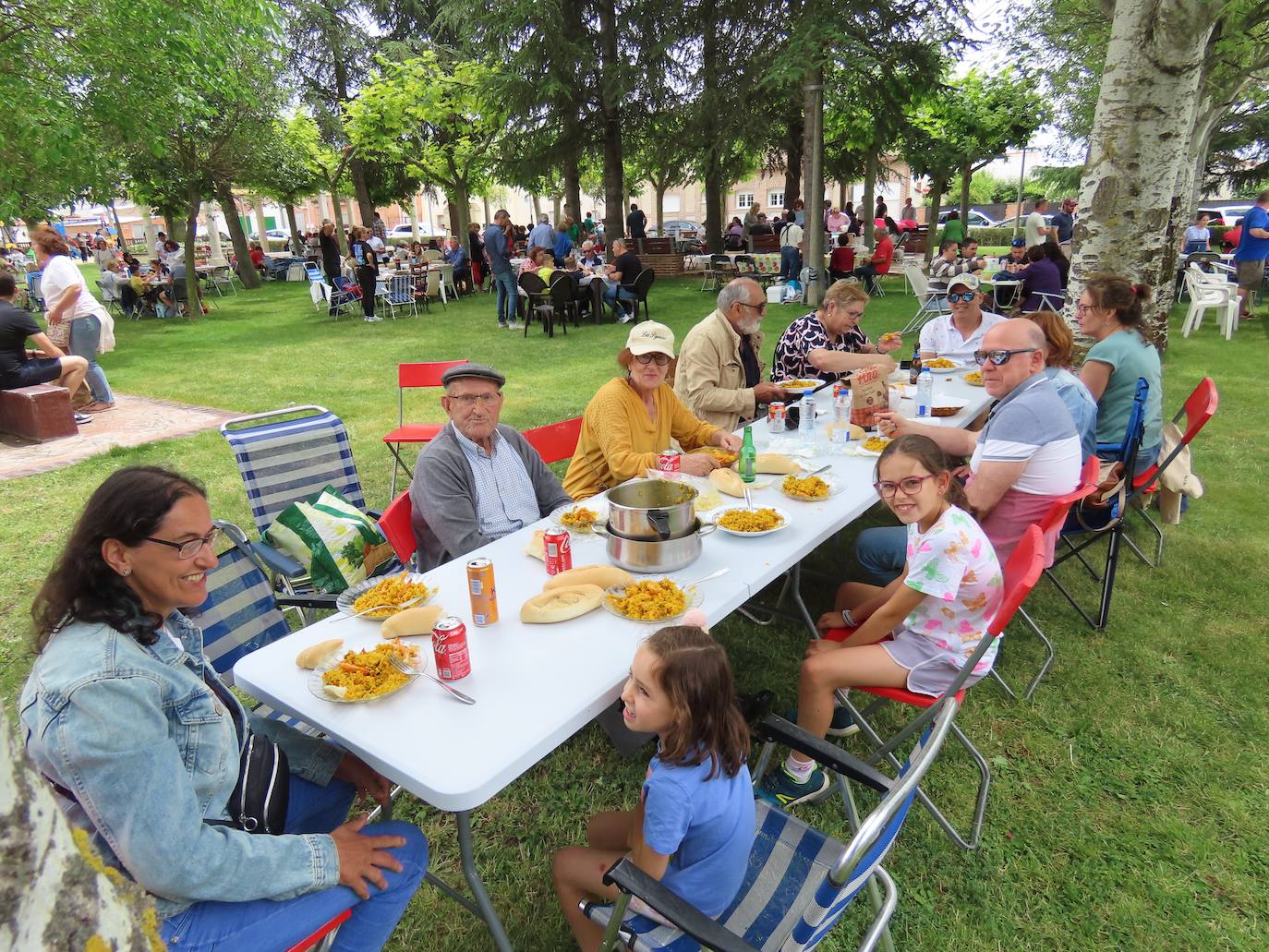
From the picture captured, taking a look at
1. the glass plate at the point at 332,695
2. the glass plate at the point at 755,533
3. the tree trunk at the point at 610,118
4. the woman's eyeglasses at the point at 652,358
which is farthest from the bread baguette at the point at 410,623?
the tree trunk at the point at 610,118

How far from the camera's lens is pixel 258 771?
71.9 inches

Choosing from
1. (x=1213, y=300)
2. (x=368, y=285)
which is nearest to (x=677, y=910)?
(x=1213, y=300)

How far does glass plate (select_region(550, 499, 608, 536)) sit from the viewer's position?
9.23ft

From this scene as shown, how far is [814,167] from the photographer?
13.1 meters

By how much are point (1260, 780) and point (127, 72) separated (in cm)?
1307

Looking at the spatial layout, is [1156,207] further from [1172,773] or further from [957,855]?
[957,855]

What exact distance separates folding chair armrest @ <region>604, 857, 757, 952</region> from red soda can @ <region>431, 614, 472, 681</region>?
66 cm

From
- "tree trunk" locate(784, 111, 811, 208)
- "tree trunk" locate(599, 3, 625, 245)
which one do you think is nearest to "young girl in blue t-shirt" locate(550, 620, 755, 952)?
"tree trunk" locate(599, 3, 625, 245)

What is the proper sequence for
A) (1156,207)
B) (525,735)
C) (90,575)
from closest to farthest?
(90,575)
(525,735)
(1156,207)

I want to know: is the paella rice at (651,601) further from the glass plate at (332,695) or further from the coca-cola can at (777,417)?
the coca-cola can at (777,417)

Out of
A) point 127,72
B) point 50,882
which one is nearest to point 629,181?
point 127,72

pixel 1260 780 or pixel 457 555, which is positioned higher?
pixel 457 555

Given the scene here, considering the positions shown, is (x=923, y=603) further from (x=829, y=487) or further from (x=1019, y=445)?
(x=1019, y=445)

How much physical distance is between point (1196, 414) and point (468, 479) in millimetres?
3752
